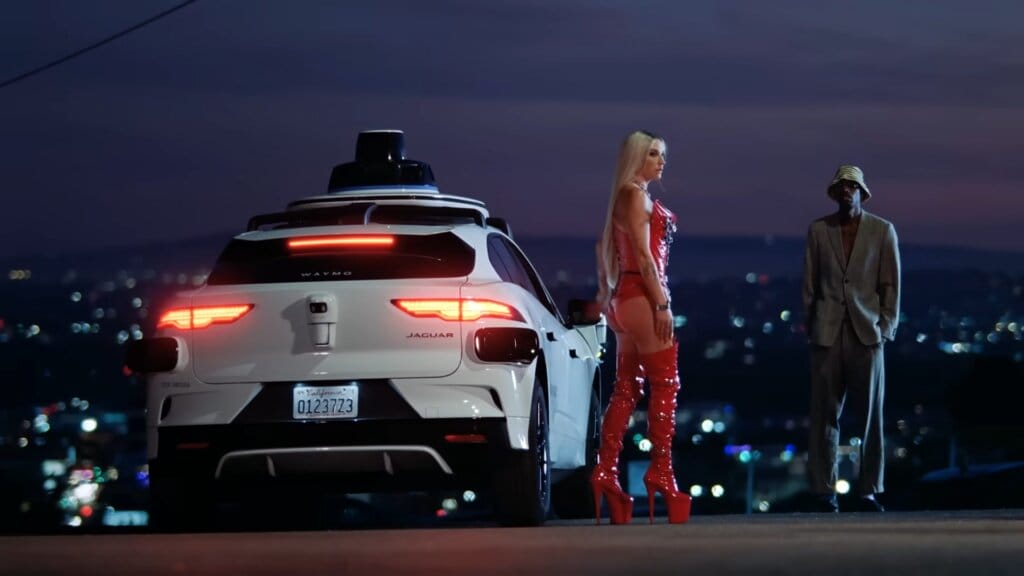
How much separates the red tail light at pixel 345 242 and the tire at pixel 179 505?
1500 millimetres

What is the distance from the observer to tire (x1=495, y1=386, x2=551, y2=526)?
489 inches

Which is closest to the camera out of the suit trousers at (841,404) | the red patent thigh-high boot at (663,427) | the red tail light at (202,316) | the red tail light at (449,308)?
the red tail light at (449,308)

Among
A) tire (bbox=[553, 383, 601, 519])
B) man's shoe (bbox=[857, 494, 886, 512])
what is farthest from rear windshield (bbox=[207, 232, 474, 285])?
man's shoe (bbox=[857, 494, 886, 512])

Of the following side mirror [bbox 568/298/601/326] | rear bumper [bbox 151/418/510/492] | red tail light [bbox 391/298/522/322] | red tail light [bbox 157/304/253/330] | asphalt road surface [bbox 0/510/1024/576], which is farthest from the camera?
side mirror [bbox 568/298/601/326]

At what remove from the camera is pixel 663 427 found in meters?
13.7

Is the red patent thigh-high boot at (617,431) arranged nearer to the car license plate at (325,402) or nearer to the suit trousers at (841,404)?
the car license plate at (325,402)

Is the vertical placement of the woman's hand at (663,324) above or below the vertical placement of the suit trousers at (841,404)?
above

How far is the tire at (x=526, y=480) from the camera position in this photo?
12.4 metres

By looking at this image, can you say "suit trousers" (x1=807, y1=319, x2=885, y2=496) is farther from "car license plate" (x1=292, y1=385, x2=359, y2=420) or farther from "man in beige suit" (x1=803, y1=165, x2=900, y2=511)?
"car license plate" (x1=292, y1=385, x2=359, y2=420)

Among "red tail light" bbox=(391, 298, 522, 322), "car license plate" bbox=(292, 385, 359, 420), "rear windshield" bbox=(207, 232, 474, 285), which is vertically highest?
"rear windshield" bbox=(207, 232, 474, 285)

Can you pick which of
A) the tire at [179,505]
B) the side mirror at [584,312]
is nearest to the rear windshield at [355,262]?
the tire at [179,505]

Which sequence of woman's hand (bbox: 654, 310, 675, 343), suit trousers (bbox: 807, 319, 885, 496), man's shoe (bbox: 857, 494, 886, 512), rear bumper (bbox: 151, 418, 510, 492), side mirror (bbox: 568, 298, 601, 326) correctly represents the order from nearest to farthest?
rear bumper (bbox: 151, 418, 510, 492) → woman's hand (bbox: 654, 310, 675, 343) → side mirror (bbox: 568, 298, 601, 326) → suit trousers (bbox: 807, 319, 885, 496) → man's shoe (bbox: 857, 494, 886, 512)

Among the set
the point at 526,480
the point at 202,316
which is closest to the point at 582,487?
the point at 526,480

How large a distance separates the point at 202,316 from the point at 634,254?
264 cm
